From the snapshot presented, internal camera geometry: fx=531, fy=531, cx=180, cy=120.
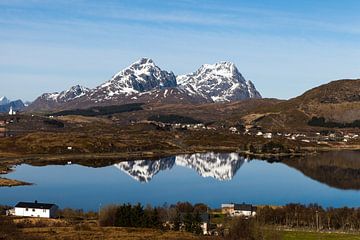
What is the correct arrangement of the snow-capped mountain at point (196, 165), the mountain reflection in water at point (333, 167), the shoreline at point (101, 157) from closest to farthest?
the mountain reflection in water at point (333, 167), the snow-capped mountain at point (196, 165), the shoreline at point (101, 157)

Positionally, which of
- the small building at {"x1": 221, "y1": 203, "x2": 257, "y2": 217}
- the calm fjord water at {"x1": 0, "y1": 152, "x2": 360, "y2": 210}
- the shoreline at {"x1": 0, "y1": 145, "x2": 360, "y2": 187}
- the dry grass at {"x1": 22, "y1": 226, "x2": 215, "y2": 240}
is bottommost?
the dry grass at {"x1": 22, "y1": 226, "x2": 215, "y2": 240}

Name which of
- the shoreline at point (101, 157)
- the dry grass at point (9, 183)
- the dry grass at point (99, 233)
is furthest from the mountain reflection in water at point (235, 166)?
the dry grass at point (99, 233)

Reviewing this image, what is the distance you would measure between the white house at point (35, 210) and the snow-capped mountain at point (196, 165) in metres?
36.2

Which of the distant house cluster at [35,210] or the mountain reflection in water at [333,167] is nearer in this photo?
the distant house cluster at [35,210]

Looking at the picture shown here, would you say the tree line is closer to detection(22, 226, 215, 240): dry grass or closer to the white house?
detection(22, 226, 215, 240): dry grass

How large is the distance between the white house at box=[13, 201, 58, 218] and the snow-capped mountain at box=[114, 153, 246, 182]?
36197mm

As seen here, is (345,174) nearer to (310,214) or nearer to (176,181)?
(176,181)

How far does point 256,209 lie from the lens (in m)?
54.9

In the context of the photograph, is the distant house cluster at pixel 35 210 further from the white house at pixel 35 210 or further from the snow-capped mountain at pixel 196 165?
the snow-capped mountain at pixel 196 165

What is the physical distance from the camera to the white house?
5188cm

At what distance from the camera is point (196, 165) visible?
353ft

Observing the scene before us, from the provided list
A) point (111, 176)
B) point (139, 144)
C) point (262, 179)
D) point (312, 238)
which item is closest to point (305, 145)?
point (139, 144)

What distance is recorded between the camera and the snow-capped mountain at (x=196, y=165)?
9531 centimetres

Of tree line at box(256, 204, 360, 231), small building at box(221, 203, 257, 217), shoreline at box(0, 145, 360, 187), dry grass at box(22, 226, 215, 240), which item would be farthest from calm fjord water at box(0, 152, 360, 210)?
dry grass at box(22, 226, 215, 240)
